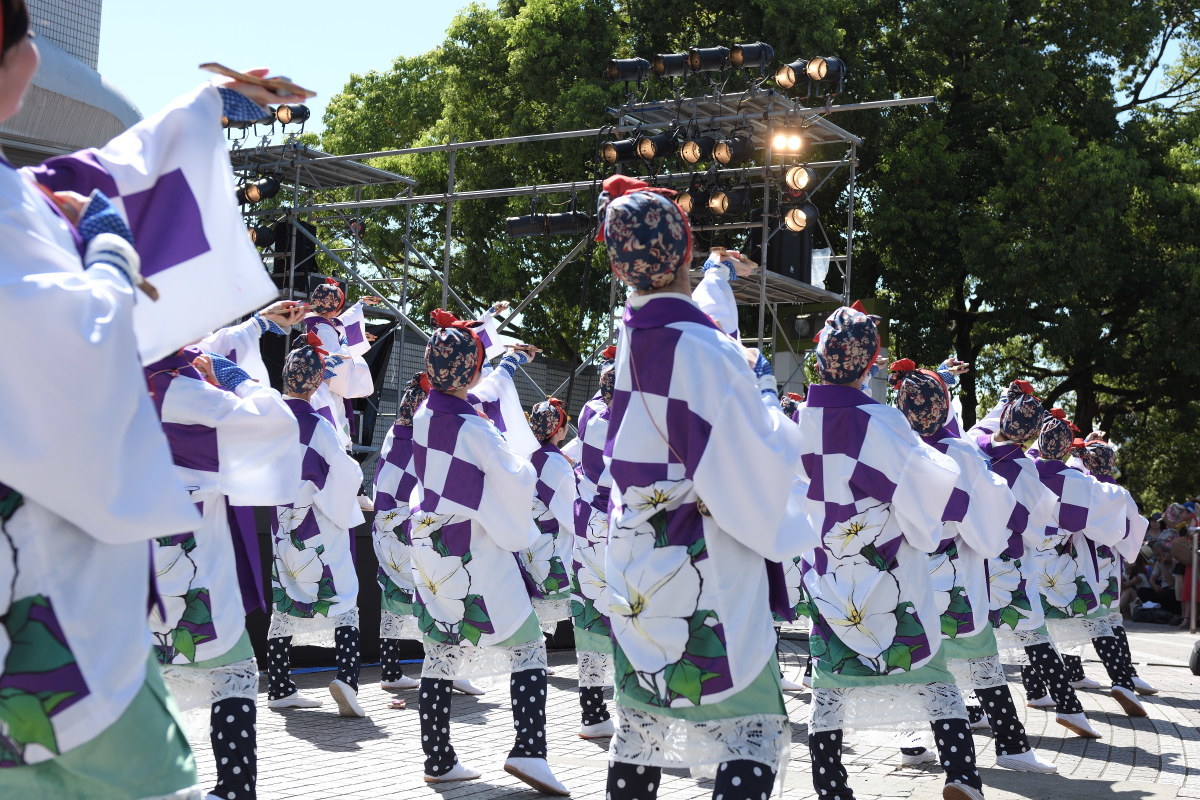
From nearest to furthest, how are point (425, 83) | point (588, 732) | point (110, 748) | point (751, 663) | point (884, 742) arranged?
point (110, 748)
point (751, 663)
point (884, 742)
point (588, 732)
point (425, 83)

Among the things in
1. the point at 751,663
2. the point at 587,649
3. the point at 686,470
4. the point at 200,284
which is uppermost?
the point at 200,284

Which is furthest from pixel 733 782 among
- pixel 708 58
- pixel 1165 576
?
pixel 1165 576

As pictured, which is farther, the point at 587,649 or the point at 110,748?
the point at 587,649

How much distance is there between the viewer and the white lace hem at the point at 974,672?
612cm

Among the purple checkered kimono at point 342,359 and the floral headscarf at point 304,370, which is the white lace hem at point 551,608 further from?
the floral headscarf at point 304,370

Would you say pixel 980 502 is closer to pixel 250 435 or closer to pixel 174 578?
pixel 250 435

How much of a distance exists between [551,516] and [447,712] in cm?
329

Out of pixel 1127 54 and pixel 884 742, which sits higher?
pixel 1127 54

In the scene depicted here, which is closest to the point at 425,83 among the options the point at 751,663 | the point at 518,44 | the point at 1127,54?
the point at 518,44

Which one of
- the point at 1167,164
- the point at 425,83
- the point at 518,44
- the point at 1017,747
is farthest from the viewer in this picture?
the point at 425,83

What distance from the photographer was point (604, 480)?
290 inches

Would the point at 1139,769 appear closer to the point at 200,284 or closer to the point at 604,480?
the point at 604,480

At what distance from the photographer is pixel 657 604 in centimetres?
348

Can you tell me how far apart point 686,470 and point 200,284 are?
1.53m
